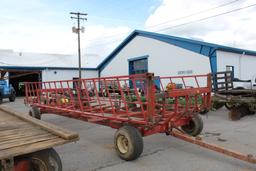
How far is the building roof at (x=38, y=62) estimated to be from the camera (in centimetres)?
2747

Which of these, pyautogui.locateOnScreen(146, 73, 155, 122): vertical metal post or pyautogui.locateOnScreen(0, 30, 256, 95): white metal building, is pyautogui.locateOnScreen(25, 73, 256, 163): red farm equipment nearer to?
pyautogui.locateOnScreen(146, 73, 155, 122): vertical metal post

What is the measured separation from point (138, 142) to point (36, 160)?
2.10m

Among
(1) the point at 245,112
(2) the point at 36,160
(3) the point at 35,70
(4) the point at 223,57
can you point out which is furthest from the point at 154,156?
(3) the point at 35,70

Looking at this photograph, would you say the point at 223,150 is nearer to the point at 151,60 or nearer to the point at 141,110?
the point at 141,110

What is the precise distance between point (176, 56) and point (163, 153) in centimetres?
1353

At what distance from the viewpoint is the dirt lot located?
15.0 ft

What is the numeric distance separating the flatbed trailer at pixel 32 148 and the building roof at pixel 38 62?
25.1 meters

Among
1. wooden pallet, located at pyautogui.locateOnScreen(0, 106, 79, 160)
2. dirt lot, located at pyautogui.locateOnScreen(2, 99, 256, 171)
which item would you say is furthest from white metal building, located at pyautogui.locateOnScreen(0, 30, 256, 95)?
wooden pallet, located at pyautogui.locateOnScreen(0, 106, 79, 160)

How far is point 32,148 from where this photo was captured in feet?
9.77

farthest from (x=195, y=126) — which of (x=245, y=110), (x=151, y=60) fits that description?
(x=151, y=60)

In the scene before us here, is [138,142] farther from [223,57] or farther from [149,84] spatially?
[223,57]

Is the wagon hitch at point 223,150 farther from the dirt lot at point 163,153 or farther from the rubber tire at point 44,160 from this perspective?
the rubber tire at point 44,160

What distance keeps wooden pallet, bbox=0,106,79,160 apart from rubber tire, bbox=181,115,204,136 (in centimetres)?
369

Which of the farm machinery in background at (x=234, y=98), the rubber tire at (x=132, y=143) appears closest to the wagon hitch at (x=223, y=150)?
the rubber tire at (x=132, y=143)
